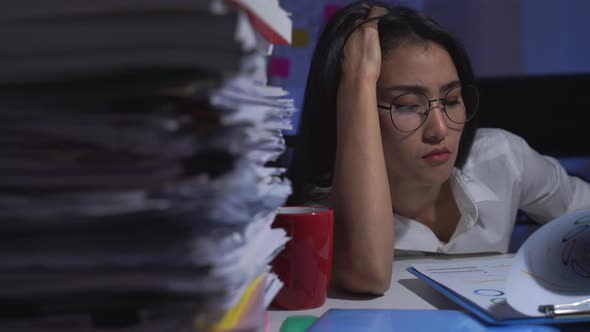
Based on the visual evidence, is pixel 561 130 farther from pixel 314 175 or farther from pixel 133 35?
pixel 133 35

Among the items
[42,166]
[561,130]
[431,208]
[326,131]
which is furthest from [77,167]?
[561,130]

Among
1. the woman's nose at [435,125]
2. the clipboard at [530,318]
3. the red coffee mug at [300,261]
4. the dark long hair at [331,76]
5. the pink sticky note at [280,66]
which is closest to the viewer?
the clipboard at [530,318]

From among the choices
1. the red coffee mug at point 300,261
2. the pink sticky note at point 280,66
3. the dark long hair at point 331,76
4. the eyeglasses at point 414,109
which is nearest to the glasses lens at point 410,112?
the eyeglasses at point 414,109

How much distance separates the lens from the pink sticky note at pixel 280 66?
2.97 m

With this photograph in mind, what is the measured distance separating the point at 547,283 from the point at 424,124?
0.53 metres

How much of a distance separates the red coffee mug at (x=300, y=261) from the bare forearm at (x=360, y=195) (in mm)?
104

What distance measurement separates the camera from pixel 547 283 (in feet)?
1.90

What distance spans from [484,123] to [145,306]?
1930mm

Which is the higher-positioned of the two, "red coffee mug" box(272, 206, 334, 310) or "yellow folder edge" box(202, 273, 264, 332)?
"yellow folder edge" box(202, 273, 264, 332)

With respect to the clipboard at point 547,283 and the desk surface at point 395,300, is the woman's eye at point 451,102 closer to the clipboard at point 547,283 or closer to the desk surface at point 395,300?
the desk surface at point 395,300

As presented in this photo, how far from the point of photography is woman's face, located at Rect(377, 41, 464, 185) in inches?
41.6

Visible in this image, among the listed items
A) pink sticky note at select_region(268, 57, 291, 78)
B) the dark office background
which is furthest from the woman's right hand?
pink sticky note at select_region(268, 57, 291, 78)

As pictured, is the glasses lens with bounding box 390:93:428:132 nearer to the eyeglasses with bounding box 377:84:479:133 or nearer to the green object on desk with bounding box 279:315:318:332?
the eyeglasses with bounding box 377:84:479:133

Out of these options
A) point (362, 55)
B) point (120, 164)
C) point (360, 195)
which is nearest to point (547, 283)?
point (360, 195)
